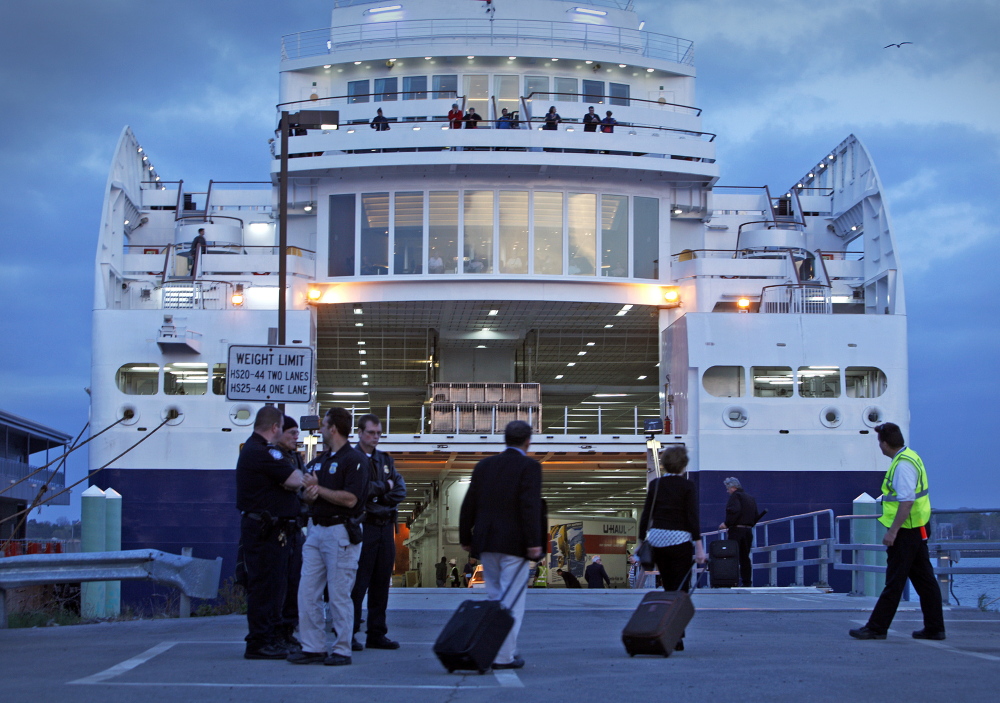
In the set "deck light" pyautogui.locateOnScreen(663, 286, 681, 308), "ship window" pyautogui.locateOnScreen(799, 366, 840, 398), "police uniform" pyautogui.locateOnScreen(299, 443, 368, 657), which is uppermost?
"deck light" pyautogui.locateOnScreen(663, 286, 681, 308)

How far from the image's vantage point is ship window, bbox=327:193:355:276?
25828 mm

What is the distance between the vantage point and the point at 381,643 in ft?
28.8

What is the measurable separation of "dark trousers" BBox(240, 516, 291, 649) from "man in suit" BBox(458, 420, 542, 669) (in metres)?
1.42

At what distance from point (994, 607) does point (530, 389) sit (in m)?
16.4

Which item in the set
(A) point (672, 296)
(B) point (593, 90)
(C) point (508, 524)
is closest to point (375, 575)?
(C) point (508, 524)

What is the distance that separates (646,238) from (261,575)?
62.8 feet

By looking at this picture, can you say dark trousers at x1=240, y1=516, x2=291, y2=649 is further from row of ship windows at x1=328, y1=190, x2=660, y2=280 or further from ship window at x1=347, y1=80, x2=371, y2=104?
ship window at x1=347, y1=80, x2=371, y2=104

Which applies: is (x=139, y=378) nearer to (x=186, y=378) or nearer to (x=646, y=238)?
(x=186, y=378)

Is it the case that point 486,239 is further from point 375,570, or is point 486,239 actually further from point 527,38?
point 375,570

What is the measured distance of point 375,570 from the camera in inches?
360

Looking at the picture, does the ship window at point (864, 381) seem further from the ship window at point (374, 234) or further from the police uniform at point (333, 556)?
the police uniform at point (333, 556)

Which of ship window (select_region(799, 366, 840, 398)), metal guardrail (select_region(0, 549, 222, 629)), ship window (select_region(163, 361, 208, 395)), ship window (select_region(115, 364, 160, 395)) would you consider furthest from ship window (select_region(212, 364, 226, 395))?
metal guardrail (select_region(0, 549, 222, 629))

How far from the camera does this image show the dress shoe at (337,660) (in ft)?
25.3

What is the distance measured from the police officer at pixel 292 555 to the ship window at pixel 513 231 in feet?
54.4
